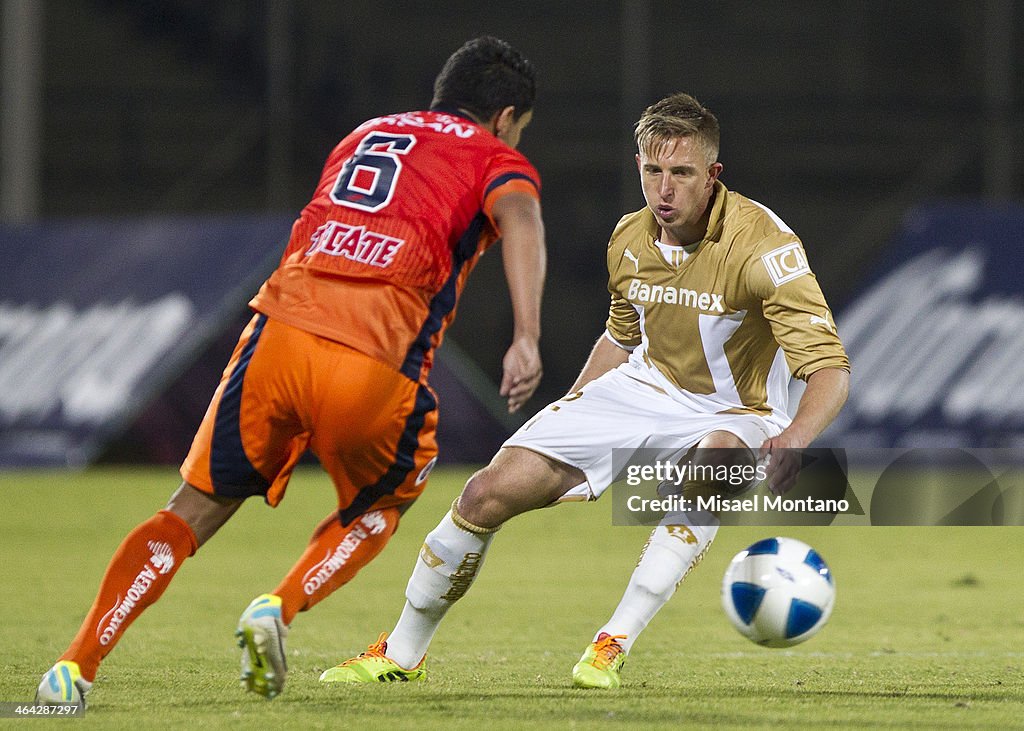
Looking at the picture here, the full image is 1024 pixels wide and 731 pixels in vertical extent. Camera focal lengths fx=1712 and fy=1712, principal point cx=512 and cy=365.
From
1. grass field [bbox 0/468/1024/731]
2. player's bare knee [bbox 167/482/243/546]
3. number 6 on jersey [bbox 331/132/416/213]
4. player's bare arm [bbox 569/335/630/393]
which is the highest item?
number 6 on jersey [bbox 331/132/416/213]

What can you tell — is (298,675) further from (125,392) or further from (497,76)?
(125,392)

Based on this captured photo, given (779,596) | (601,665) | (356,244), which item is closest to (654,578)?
(601,665)

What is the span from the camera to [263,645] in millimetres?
4355

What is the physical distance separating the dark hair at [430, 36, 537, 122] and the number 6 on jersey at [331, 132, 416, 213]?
0.22 metres

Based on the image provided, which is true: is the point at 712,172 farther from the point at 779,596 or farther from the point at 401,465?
the point at 401,465

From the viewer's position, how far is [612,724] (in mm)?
4398

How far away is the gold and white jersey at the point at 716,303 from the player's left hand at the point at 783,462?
60 centimetres

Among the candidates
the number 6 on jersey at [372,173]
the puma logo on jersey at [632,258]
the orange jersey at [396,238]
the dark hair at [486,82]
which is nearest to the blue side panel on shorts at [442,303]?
the orange jersey at [396,238]

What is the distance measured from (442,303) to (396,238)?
24cm

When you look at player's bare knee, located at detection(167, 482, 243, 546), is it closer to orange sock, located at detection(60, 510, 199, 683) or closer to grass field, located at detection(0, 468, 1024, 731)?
orange sock, located at detection(60, 510, 199, 683)

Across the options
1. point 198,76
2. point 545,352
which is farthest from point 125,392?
point 198,76

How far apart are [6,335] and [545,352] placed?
672cm

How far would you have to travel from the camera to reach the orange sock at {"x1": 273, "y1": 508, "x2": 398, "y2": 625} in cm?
460

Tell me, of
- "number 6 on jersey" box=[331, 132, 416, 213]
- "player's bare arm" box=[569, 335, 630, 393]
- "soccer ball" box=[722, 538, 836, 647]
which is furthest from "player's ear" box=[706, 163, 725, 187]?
"soccer ball" box=[722, 538, 836, 647]
